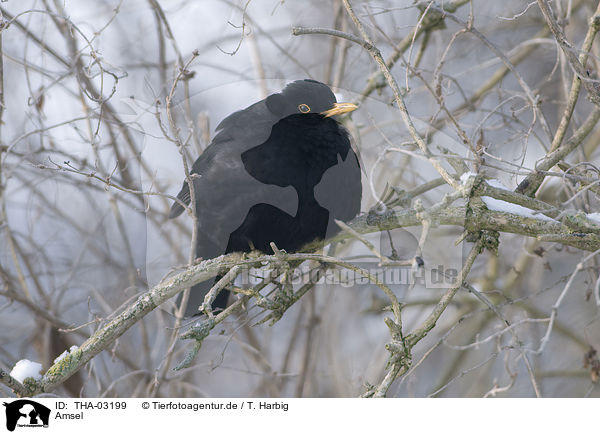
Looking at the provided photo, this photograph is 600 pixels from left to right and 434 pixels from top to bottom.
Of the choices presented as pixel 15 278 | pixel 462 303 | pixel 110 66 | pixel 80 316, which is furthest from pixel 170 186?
pixel 462 303

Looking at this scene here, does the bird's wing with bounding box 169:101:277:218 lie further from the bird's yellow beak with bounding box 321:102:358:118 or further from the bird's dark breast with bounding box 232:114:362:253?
the bird's yellow beak with bounding box 321:102:358:118

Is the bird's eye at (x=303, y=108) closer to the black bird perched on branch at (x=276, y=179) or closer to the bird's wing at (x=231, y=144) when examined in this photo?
the black bird perched on branch at (x=276, y=179)

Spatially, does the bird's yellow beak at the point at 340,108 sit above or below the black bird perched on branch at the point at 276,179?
above

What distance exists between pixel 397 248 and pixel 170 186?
2.96 ft

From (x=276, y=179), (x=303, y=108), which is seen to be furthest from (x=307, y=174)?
(x=303, y=108)

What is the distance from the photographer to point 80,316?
3369 mm

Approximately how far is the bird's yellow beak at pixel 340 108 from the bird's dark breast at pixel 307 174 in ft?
0.19

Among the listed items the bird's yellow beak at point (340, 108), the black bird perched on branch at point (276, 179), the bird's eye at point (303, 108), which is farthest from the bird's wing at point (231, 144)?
the bird's yellow beak at point (340, 108)

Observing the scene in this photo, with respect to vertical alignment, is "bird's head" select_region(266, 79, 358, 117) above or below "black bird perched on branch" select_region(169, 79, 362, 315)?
above

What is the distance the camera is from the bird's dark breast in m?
2.36

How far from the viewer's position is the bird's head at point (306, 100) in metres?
2.26

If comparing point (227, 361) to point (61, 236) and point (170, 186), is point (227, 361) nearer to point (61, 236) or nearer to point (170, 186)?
point (61, 236)

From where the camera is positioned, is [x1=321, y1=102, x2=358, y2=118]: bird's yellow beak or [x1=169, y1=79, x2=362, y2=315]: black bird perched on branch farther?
[x1=169, y1=79, x2=362, y2=315]: black bird perched on branch

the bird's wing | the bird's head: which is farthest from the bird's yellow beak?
the bird's wing
